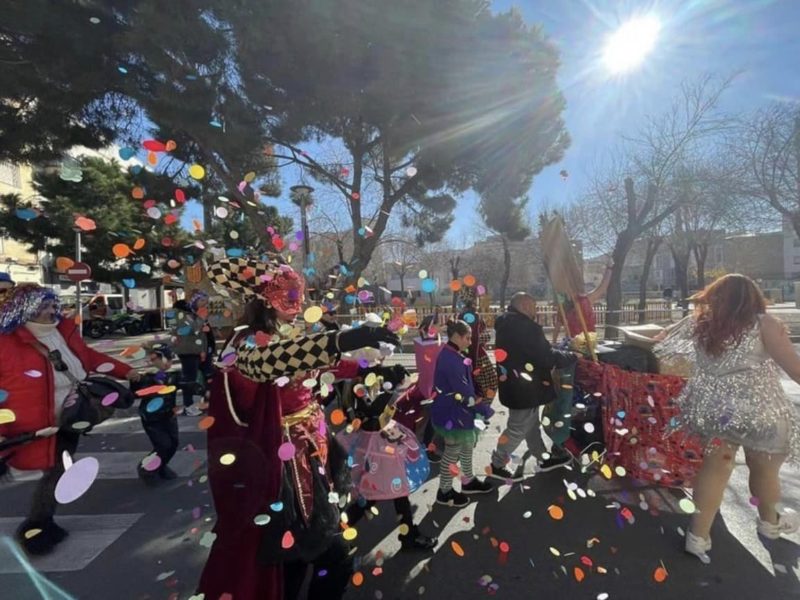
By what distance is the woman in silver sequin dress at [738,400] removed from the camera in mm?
2797

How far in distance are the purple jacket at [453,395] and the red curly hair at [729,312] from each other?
1552 mm

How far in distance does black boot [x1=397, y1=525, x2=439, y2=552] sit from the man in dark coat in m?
1.32

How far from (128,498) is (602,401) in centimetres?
402

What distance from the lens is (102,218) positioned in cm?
715

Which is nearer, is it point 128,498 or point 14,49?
point 128,498

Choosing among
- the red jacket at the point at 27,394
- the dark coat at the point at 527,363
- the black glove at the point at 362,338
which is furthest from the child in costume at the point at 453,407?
the red jacket at the point at 27,394

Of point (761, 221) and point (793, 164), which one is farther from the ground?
point (793, 164)

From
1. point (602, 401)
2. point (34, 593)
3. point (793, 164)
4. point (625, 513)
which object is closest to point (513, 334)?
point (602, 401)

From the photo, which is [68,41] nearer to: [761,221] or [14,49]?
[14,49]

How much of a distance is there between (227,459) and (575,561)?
2246 millimetres

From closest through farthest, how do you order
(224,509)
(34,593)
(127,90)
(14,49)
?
1. (224,509)
2. (34,593)
3. (14,49)
4. (127,90)

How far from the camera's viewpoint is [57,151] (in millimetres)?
8375

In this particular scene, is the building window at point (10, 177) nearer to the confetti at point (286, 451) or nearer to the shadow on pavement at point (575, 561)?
the shadow on pavement at point (575, 561)

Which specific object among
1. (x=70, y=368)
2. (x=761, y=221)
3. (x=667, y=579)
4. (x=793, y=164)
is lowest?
(x=667, y=579)
